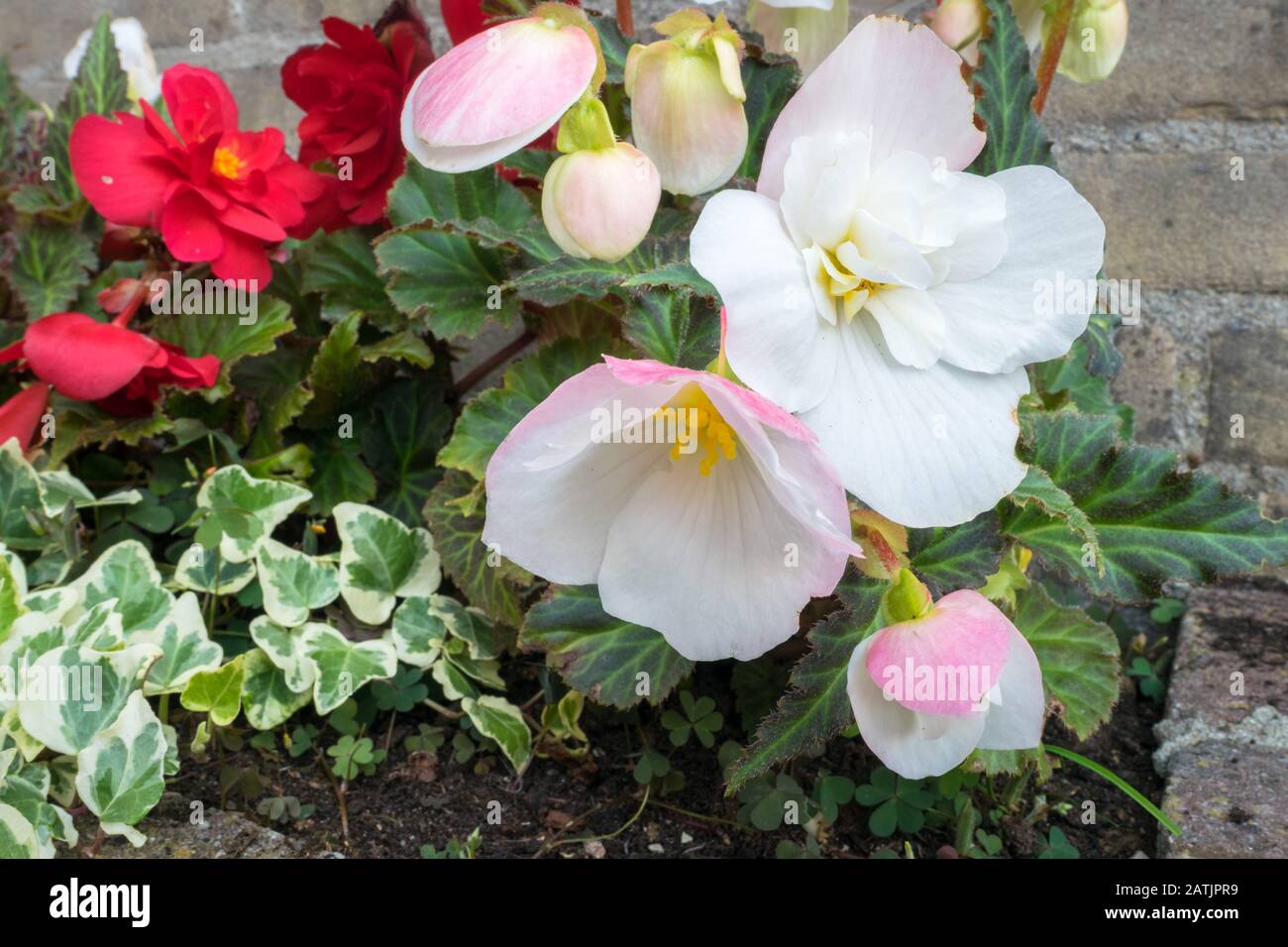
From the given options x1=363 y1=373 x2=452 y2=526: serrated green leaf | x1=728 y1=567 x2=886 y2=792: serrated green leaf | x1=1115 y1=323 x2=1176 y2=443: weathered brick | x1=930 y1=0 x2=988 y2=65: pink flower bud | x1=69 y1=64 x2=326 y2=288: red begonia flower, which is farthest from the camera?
x1=1115 y1=323 x2=1176 y2=443: weathered brick

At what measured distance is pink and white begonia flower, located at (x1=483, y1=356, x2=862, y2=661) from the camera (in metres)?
0.52

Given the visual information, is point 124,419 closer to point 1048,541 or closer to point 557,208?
point 557,208

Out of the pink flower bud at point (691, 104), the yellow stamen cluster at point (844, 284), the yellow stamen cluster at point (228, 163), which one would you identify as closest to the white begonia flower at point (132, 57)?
the yellow stamen cluster at point (228, 163)

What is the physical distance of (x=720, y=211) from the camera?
0.55 m

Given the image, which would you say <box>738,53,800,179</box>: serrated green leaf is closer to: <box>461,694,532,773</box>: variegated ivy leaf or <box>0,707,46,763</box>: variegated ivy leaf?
<box>461,694,532,773</box>: variegated ivy leaf

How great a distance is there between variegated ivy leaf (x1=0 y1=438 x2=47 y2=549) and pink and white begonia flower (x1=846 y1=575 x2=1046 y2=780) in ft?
2.56

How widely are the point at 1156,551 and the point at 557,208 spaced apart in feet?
1.67

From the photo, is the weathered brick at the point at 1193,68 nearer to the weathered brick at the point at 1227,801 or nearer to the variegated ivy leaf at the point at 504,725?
the weathered brick at the point at 1227,801

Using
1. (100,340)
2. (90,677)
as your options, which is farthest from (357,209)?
(90,677)

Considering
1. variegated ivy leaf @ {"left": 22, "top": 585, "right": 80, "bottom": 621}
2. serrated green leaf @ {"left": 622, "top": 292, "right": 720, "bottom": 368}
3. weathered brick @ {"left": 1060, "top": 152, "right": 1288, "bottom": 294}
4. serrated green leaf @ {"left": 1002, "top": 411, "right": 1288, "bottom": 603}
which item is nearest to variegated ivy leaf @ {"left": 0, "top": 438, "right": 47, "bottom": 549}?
variegated ivy leaf @ {"left": 22, "top": 585, "right": 80, "bottom": 621}

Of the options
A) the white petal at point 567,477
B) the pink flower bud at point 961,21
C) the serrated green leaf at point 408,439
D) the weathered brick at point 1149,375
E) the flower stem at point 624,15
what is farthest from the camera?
the weathered brick at point 1149,375

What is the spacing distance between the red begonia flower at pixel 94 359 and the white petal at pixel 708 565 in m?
0.57

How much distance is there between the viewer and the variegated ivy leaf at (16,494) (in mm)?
1000

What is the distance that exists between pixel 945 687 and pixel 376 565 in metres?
0.59
